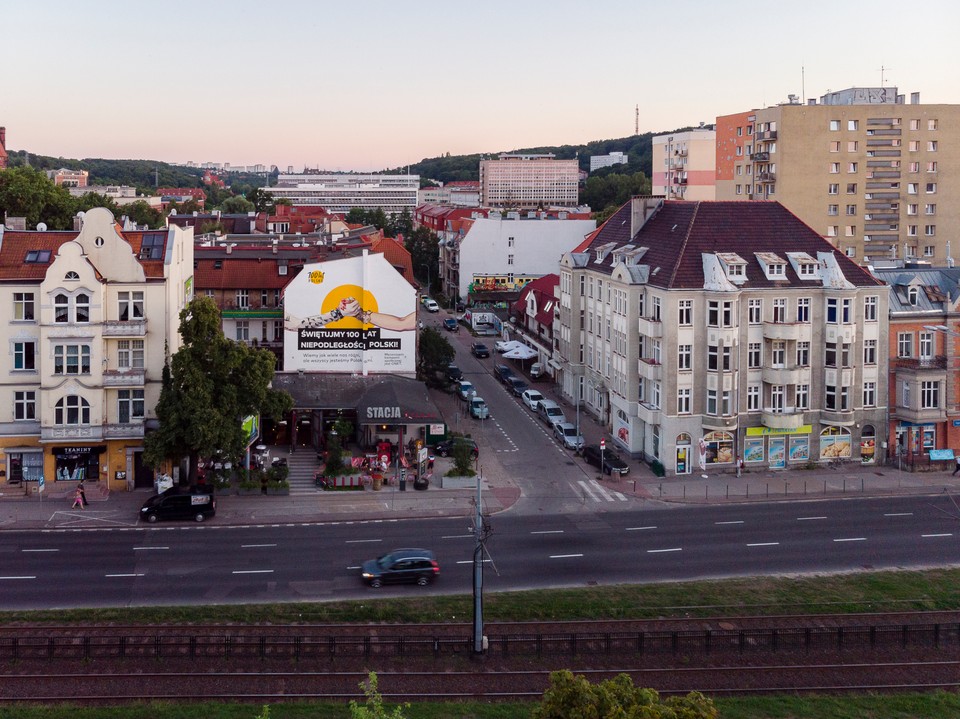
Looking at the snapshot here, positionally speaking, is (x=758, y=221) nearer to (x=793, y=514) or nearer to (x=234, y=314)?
(x=793, y=514)

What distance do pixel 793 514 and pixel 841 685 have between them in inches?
730

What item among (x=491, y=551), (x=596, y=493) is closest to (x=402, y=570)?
(x=491, y=551)

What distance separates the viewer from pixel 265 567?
3988 cm

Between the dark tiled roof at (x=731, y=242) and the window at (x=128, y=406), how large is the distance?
95.9 ft

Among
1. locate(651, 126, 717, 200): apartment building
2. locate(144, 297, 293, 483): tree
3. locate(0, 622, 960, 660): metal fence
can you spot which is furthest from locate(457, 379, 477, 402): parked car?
locate(651, 126, 717, 200): apartment building

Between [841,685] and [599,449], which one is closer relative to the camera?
[841,685]

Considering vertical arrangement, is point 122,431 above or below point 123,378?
below

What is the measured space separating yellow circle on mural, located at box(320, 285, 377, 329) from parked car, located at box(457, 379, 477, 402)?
12.0 metres

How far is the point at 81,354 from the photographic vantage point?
167ft

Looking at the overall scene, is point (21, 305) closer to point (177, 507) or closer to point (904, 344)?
point (177, 507)

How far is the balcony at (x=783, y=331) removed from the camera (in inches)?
2156

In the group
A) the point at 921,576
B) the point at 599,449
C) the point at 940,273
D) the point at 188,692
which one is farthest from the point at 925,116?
the point at 188,692

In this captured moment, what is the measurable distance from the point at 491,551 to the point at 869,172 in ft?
195

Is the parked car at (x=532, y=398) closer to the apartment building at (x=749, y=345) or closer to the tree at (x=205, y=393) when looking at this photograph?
the apartment building at (x=749, y=345)
